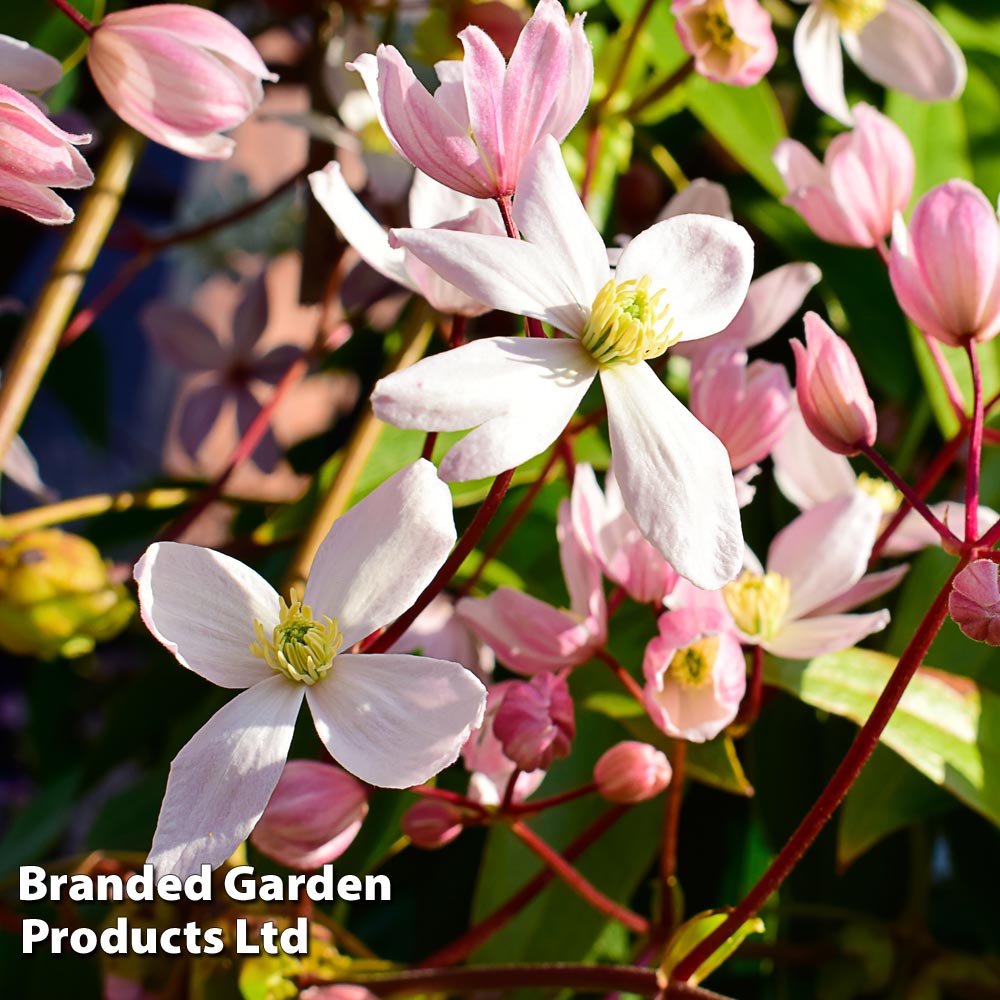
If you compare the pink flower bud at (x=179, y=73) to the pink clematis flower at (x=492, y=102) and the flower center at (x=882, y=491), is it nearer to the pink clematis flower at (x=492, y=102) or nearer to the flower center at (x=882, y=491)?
the pink clematis flower at (x=492, y=102)

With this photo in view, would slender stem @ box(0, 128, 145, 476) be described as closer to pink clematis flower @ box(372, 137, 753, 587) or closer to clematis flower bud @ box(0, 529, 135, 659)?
clematis flower bud @ box(0, 529, 135, 659)

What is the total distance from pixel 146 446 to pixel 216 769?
117 cm

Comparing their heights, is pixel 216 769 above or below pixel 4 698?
above

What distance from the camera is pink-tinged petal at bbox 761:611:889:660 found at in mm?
291

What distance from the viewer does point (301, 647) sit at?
0.24 meters

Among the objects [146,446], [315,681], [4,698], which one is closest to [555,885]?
[315,681]

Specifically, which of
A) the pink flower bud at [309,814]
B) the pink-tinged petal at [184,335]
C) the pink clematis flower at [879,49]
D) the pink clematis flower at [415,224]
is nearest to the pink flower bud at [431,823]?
the pink flower bud at [309,814]

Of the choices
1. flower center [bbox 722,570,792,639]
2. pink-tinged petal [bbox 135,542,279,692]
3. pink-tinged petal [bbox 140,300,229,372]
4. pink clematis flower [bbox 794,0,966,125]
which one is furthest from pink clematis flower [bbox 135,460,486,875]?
pink-tinged petal [bbox 140,300,229,372]

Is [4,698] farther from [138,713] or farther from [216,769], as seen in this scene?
[216,769]

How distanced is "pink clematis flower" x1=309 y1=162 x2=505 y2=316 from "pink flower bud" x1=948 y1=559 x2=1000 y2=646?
0.37ft

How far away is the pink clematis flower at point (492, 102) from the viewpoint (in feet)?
0.76

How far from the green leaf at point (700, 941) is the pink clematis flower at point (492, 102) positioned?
0.53 feet

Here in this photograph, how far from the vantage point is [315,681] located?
0.25 meters

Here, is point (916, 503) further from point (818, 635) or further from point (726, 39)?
point (726, 39)
